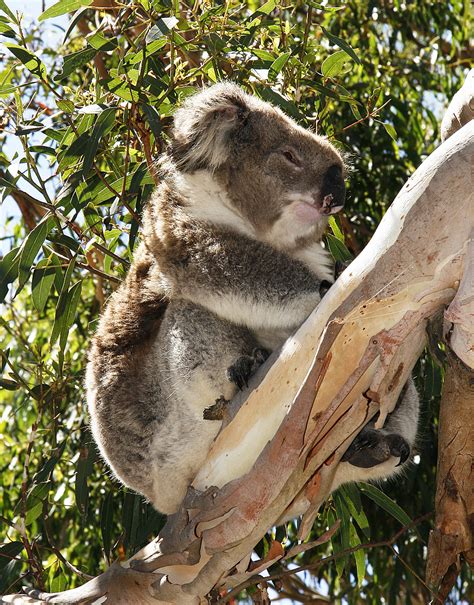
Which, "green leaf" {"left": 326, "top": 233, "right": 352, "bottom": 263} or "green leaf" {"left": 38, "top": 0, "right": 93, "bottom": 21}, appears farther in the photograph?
"green leaf" {"left": 326, "top": 233, "right": 352, "bottom": 263}

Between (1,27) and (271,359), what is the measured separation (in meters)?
1.34

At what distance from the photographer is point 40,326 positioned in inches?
183

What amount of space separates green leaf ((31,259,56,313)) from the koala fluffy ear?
69 cm

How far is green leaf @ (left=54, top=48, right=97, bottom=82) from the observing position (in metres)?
2.65

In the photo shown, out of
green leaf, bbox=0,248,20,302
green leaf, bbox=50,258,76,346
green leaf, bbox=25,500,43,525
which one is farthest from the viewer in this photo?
green leaf, bbox=25,500,43,525

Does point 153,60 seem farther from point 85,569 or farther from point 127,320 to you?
point 85,569

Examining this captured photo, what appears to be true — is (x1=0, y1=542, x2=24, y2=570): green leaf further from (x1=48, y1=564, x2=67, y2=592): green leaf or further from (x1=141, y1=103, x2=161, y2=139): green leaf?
(x1=141, y1=103, x2=161, y2=139): green leaf

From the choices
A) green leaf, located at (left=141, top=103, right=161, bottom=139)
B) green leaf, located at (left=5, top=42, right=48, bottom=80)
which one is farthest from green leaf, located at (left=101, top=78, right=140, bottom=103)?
green leaf, located at (left=5, top=42, right=48, bottom=80)

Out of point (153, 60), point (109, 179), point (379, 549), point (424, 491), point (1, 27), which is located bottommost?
point (379, 549)

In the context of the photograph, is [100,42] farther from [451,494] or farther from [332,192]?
[451,494]

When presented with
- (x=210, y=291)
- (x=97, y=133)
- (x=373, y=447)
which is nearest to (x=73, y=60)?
(x=97, y=133)

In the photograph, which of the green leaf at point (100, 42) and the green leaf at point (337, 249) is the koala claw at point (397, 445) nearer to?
the green leaf at point (337, 249)

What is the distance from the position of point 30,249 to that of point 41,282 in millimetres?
325

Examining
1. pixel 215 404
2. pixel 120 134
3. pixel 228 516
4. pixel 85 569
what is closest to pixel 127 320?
pixel 215 404
